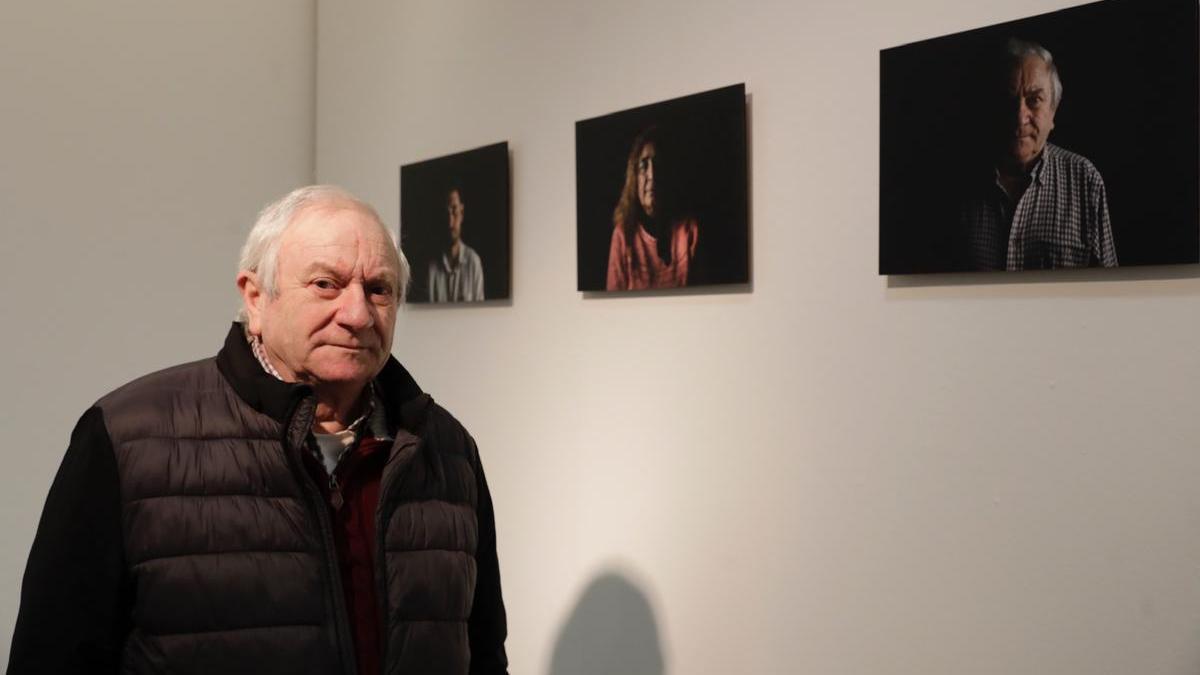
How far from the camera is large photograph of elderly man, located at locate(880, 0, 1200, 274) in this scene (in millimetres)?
2186

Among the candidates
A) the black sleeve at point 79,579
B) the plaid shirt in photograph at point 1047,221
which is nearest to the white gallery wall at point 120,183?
the black sleeve at point 79,579

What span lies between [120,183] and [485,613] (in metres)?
2.79

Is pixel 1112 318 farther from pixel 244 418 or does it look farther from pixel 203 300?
pixel 203 300

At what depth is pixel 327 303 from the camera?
215cm

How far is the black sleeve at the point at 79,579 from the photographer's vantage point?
1923mm

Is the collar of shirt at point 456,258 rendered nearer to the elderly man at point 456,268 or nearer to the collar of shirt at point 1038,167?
the elderly man at point 456,268

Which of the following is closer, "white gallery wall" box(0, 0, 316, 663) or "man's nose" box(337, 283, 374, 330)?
"man's nose" box(337, 283, 374, 330)

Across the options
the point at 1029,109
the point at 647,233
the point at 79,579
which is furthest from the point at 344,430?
the point at 1029,109

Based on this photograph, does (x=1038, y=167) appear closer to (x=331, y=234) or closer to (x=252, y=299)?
(x=331, y=234)

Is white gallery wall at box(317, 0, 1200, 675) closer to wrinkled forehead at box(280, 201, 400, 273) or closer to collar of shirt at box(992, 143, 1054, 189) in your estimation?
collar of shirt at box(992, 143, 1054, 189)

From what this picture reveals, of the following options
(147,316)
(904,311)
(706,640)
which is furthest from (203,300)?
(904,311)

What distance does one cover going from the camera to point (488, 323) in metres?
3.99

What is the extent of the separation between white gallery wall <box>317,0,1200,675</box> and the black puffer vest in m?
1.03

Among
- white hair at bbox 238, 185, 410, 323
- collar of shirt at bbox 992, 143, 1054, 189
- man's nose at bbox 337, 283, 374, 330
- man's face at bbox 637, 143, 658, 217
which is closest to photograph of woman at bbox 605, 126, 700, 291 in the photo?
man's face at bbox 637, 143, 658, 217
